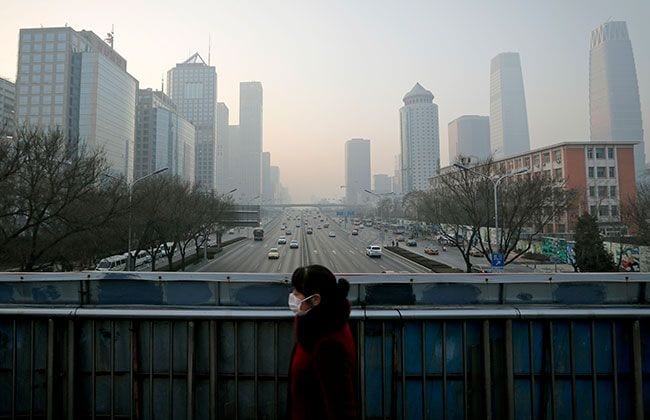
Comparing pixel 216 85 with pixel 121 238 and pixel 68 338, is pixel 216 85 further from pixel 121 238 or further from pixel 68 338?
pixel 68 338

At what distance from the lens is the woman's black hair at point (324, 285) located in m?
2.68

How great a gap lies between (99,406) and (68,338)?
2.83 feet

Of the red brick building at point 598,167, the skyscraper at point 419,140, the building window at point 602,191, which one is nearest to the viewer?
the building window at point 602,191

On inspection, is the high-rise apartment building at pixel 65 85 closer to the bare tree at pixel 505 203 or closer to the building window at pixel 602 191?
the bare tree at pixel 505 203

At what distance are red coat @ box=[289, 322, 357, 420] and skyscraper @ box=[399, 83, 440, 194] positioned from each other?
161m

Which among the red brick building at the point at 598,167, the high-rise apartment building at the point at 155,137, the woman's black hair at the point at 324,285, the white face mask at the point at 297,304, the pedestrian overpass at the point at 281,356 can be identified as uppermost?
the high-rise apartment building at the point at 155,137

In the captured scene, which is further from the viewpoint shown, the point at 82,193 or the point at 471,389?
the point at 82,193

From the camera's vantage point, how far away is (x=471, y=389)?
13.7 feet

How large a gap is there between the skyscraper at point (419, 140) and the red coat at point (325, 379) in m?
161

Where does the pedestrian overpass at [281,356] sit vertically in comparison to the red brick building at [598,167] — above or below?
below

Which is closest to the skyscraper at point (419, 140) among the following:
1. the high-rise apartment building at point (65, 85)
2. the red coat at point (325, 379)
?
the high-rise apartment building at point (65, 85)

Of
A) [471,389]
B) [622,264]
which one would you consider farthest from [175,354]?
[622,264]

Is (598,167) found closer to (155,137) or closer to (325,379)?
(325,379)

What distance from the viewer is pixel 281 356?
13.9ft
